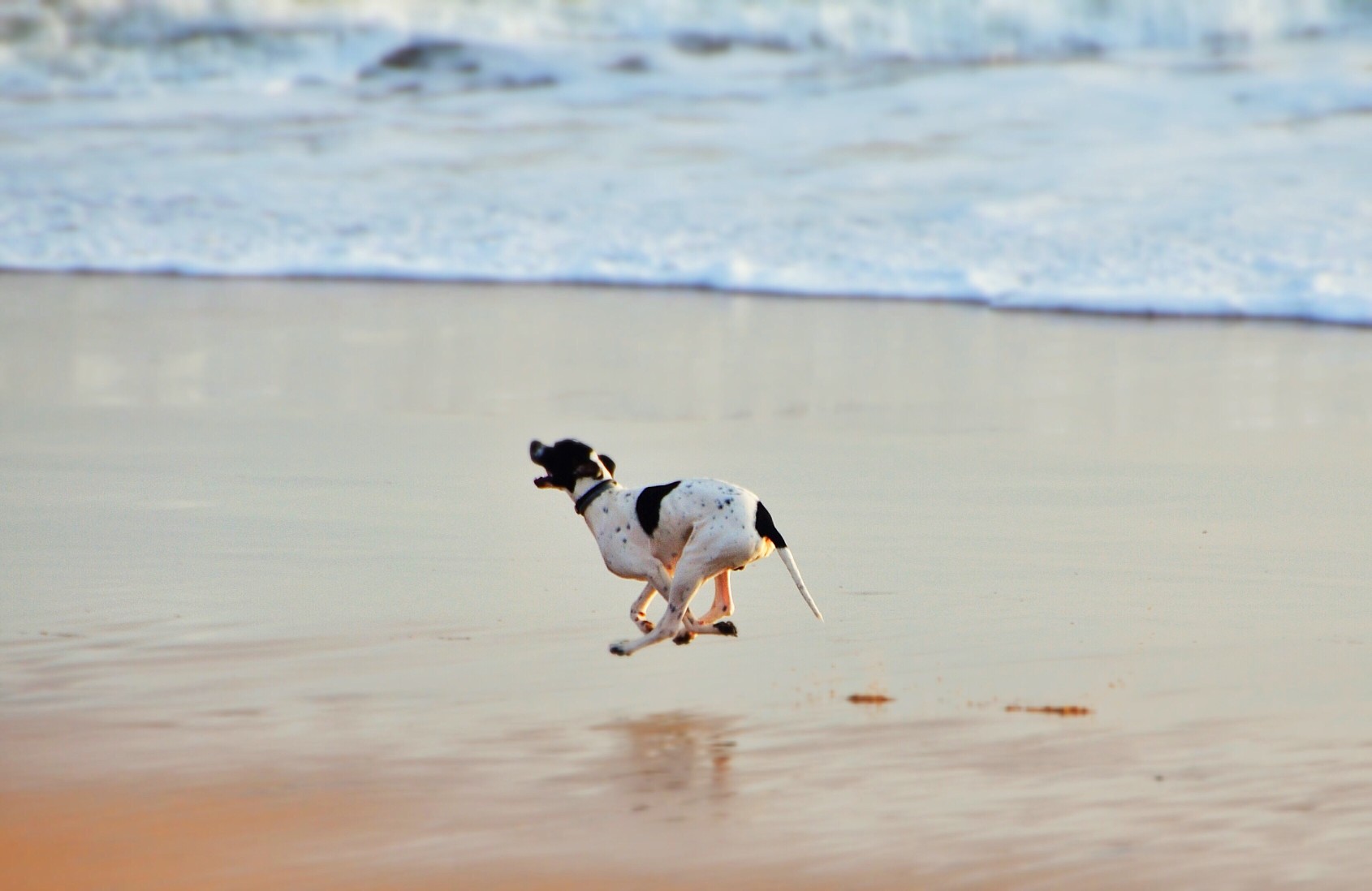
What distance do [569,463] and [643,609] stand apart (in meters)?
0.46

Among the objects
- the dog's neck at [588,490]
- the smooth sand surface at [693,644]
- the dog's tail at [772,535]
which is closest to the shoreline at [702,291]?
the smooth sand surface at [693,644]

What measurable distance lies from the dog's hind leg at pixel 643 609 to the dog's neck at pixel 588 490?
0.97ft

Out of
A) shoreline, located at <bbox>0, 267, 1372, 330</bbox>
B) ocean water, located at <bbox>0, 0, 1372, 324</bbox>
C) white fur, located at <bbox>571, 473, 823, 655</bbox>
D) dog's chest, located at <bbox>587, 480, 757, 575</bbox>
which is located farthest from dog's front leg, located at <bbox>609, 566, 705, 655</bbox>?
ocean water, located at <bbox>0, 0, 1372, 324</bbox>

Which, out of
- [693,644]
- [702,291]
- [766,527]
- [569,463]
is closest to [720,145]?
[702,291]

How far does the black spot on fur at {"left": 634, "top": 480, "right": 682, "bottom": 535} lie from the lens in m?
4.88

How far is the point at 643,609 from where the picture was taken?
494 cm

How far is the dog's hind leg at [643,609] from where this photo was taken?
4.87 meters

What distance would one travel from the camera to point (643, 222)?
641 inches

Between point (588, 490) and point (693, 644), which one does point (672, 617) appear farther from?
point (588, 490)

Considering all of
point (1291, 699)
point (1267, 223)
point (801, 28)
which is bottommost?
point (1291, 699)

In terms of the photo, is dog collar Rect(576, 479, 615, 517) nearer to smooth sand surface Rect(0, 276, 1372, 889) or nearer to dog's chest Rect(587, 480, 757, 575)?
dog's chest Rect(587, 480, 757, 575)

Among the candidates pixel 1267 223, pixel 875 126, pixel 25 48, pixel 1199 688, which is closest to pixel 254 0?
pixel 25 48

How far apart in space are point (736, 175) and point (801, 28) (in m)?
5.07

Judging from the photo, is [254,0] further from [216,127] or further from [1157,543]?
[1157,543]
